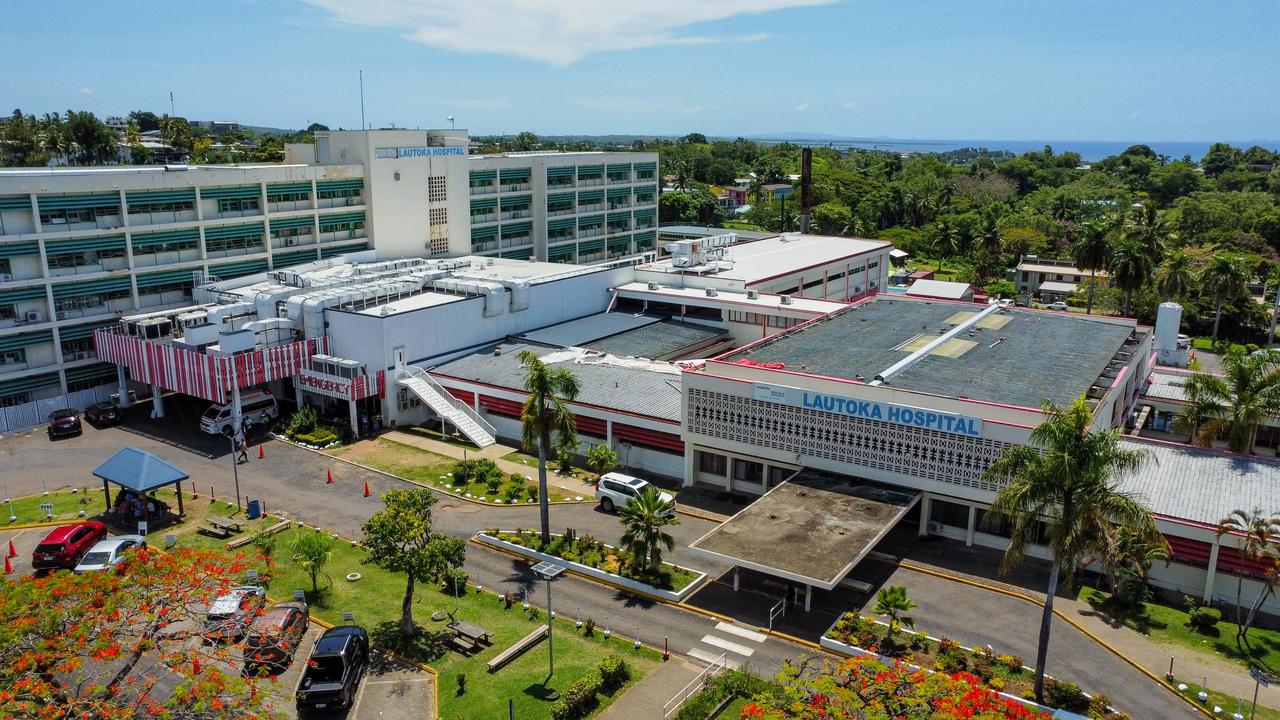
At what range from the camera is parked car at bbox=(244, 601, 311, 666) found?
31578mm

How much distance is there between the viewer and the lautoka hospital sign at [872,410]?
41.6 metres

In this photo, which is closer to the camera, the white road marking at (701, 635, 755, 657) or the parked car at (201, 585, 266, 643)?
the parked car at (201, 585, 266, 643)

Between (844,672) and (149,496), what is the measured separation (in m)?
38.1

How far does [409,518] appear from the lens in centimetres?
3400

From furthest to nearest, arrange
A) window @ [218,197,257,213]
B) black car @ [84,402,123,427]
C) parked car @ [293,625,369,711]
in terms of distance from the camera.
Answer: window @ [218,197,257,213] < black car @ [84,402,123,427] < parked car @ [293,625,369,711]

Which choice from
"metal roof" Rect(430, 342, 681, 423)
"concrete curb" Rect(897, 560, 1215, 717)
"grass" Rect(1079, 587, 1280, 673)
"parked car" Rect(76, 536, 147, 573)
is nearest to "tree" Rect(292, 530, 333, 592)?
"parked car" Rect(76, 536, 147, 573)

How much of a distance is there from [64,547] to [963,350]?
48344mm

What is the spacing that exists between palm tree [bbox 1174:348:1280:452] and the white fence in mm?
71206

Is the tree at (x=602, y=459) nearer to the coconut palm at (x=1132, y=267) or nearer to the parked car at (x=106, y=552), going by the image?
the parked car at (x=106, y=552)

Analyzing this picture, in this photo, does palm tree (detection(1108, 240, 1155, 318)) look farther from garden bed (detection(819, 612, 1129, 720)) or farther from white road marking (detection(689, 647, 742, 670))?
white road marking (detection(689, 647, 742, 670))

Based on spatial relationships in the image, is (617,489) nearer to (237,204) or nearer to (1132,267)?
(237,204)

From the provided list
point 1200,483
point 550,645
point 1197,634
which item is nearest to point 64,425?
point 550,645

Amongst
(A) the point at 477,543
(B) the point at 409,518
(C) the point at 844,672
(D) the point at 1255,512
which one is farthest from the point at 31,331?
(D) the point at 1255,512

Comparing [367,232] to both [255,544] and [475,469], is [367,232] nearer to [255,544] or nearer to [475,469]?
[475,469]
